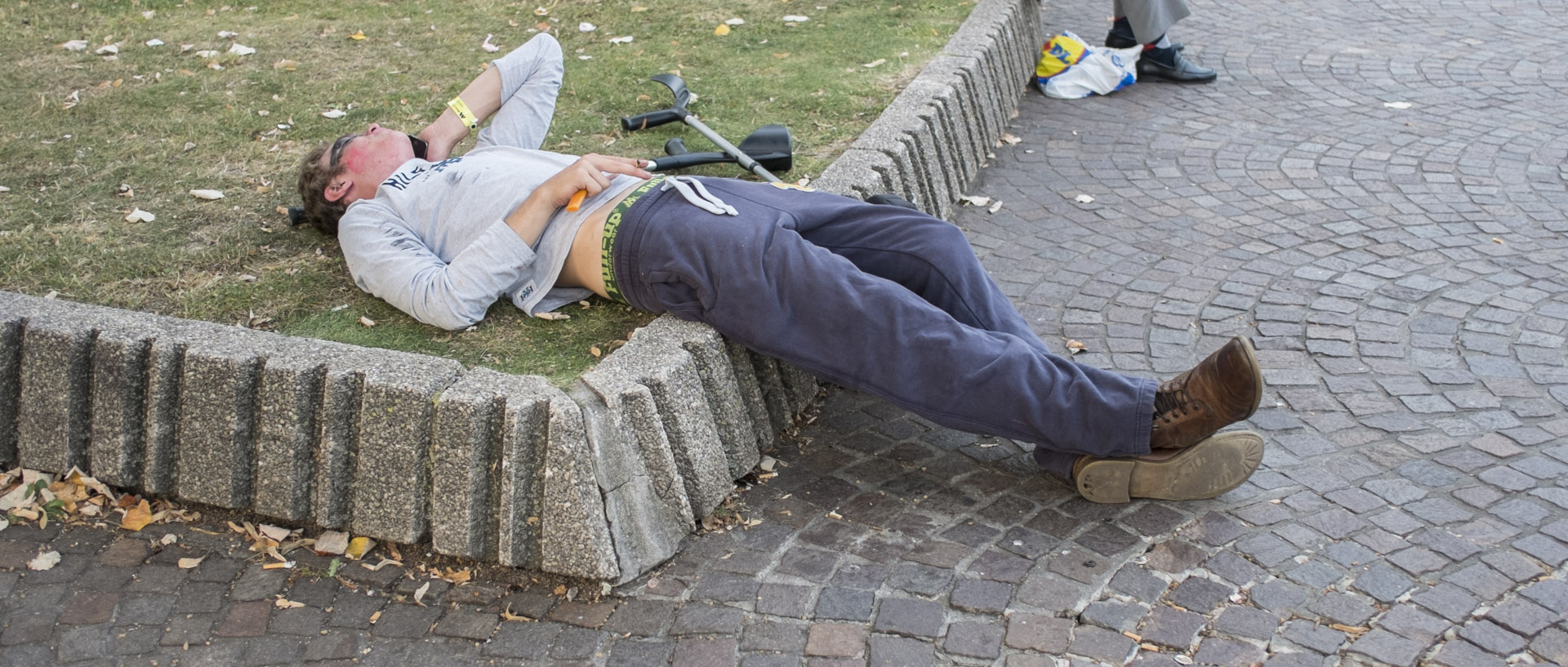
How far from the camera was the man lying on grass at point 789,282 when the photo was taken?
3064 mm

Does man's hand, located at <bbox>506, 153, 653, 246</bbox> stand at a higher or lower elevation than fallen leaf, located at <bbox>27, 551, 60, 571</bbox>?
higher

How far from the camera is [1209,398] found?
297 centimetres

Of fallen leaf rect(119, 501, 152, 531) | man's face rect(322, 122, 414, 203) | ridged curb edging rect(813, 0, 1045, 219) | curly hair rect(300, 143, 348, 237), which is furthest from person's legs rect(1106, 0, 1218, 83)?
fallen leaf rect(119, 501, 152, 531)

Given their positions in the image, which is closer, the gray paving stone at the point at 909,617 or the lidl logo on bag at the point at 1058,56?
the gray paving stone at the point at 909,617

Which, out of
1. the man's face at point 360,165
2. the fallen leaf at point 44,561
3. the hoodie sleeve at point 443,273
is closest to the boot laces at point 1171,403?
the hoodie sleeve at point 443,273

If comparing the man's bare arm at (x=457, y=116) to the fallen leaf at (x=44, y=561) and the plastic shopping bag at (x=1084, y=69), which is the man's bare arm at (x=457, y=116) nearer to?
the fallen leaf at (x=44, y=561)

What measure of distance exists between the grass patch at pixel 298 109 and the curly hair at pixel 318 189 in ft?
0.45

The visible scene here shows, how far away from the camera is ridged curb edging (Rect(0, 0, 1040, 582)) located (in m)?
2.92

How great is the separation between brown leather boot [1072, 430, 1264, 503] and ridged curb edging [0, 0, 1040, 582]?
939 millimetres

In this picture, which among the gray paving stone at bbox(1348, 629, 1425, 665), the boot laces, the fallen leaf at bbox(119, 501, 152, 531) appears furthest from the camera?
the fallen leaf at bbox(119, 501, 152, 531)

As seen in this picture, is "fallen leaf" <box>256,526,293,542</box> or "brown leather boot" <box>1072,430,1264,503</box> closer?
"brown leather boot" <box>1072,430,1264,503</box>

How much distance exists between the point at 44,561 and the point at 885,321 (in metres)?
2.23

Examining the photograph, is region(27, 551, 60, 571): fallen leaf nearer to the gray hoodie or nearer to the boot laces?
the gray hoodie

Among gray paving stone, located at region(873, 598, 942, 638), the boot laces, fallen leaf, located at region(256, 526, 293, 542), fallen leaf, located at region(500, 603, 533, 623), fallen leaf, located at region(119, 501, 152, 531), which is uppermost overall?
the boot laces
